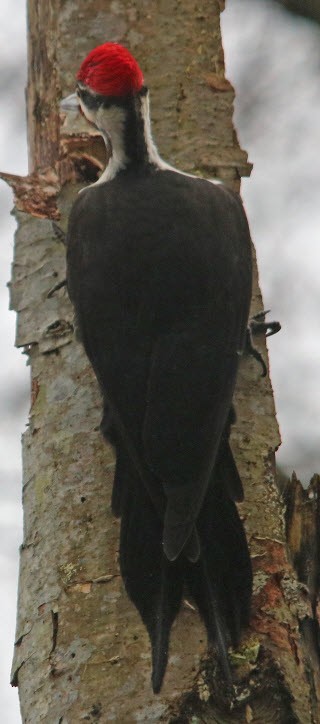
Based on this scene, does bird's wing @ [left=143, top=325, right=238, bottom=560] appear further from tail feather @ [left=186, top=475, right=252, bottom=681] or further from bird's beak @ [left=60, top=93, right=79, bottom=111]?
bird's beak @ [left=60, top=93, right=79, bottom=111]

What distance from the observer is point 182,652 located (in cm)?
267

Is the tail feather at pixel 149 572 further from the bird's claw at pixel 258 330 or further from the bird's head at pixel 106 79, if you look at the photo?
the bird's head at pixel 106 79

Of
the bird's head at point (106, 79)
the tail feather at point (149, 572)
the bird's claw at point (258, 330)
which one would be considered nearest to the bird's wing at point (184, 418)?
the tail feather at point (149, 572)

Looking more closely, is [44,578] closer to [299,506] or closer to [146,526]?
[146,526]

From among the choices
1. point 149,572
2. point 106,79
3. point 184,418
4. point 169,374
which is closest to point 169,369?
point 169,374

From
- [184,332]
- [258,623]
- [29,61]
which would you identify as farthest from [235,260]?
[29,61]

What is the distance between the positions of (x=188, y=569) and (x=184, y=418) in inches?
15.0

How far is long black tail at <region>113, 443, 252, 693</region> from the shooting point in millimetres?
2668

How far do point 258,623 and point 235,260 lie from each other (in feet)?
2.97

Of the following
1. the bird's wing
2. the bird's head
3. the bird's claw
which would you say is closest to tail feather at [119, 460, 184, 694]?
the bird's wing

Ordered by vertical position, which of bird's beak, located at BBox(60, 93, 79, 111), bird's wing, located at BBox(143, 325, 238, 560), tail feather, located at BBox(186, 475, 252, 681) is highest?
bird's beak, located at BBox(60, 93, 79, 111)

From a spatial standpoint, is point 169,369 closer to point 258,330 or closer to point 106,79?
point 258,330

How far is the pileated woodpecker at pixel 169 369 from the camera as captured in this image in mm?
2770

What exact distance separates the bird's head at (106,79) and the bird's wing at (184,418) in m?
0.79
